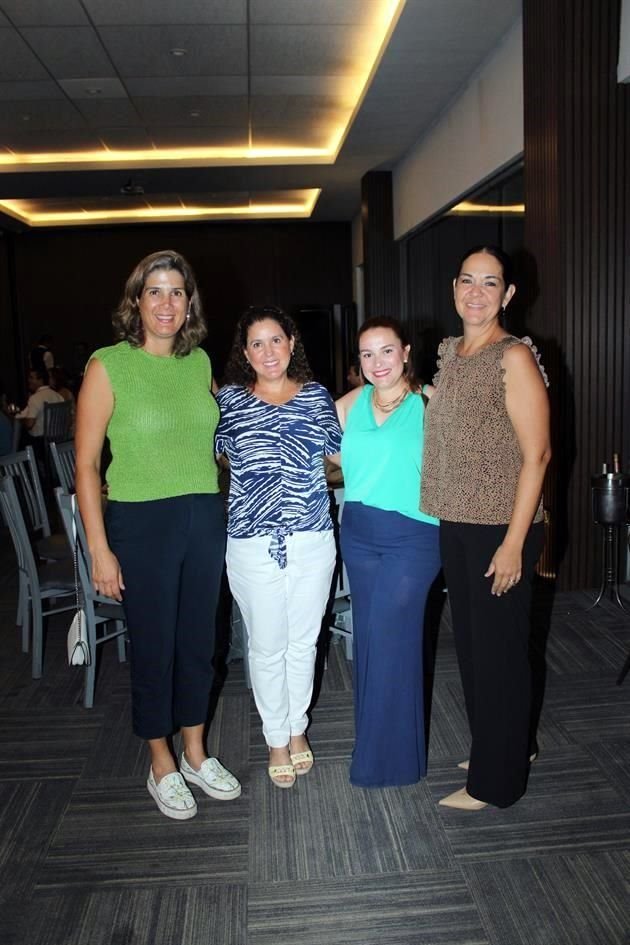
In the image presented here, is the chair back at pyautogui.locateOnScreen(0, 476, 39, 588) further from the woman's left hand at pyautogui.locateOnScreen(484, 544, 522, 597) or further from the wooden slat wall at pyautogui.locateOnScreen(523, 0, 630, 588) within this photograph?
the wooden slat wall at pyautogui.locateOnScreen(523, 0, 630, 588)

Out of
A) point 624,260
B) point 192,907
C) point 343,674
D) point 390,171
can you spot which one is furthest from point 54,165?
→ point 192,907

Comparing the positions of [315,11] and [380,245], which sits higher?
[315,11]

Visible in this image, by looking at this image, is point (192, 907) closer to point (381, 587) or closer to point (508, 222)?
point (381, 587)

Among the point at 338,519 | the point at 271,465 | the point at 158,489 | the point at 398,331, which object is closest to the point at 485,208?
the point at 338,519

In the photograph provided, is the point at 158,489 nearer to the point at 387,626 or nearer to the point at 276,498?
the point at 276,498

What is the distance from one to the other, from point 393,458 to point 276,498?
379 mm

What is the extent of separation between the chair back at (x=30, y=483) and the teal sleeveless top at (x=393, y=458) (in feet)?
8.19

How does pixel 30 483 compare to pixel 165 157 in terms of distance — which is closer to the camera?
pixel 30 483

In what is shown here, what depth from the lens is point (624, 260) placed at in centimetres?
463

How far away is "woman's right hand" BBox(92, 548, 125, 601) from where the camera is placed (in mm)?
2494

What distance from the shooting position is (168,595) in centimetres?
255

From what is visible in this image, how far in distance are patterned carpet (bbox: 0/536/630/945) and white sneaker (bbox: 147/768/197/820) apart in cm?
4

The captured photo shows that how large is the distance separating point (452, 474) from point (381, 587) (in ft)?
1.45

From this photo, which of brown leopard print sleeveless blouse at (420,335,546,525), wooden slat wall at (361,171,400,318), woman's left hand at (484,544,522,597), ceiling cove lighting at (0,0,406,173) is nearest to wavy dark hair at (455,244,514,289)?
brown leopard print sleeveless blouse at (420,335,546,525)
